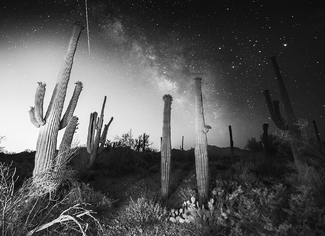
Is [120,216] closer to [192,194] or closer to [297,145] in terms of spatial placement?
[192,194]

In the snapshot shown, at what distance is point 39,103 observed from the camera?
238 inches

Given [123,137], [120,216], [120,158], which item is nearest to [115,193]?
[120,216]

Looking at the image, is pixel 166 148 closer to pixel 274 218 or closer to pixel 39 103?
pixel 274 218

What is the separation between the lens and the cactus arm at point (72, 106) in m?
7.01

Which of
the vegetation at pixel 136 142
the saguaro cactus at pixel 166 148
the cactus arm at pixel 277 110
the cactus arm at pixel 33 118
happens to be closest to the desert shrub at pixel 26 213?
the cactus arm at pixel 33 118

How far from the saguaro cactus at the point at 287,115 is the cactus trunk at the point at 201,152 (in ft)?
13.9

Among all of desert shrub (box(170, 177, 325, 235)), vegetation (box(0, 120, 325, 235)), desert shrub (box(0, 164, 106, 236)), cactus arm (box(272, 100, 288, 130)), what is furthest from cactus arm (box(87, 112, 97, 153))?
cactus arm (box(272, 100, 288, 130))

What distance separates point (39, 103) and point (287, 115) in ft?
35.1

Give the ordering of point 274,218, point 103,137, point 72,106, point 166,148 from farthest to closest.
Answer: point 103,137, point 166,148, point 72,106, point 274,218

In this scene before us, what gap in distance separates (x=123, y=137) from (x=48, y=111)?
24523mm

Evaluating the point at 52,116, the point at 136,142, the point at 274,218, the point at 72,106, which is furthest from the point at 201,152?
the point at 136,142

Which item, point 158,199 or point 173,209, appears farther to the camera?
point 158,199

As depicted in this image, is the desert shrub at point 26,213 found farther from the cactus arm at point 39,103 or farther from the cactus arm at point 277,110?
the cactus arm at point 277,110

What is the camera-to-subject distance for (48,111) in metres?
6.25
